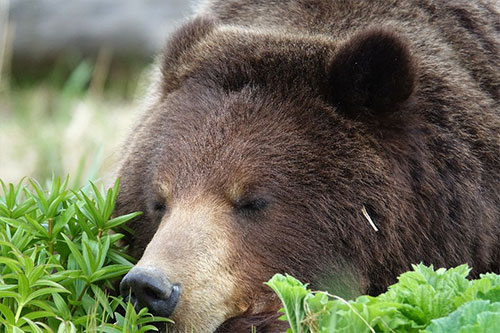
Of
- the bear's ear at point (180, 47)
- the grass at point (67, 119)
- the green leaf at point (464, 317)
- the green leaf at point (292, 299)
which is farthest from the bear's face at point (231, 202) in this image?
the grass at point (67, 119)

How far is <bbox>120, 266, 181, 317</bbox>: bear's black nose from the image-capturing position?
3311mm

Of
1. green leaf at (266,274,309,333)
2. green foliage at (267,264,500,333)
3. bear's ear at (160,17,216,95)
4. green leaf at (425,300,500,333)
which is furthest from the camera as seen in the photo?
bear's ear at (160,17,216,95)

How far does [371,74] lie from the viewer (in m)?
3.93

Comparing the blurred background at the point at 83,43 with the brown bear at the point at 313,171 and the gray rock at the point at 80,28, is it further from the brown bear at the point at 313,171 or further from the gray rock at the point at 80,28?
the brown bear at the point at 313,171

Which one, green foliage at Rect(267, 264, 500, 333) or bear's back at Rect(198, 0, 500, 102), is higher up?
bear's back at Rect(198, 0, 500, 102)

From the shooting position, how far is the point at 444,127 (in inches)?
160

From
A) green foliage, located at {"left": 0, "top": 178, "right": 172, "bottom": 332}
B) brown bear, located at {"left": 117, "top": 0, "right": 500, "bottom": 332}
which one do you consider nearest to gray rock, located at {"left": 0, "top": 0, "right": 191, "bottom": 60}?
brown bear, located at {"left": 117, "top": 0, "right": 500, "bottom": 332}

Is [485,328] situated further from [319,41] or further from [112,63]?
[112,63]

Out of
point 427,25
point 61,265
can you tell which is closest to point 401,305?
point 61,265

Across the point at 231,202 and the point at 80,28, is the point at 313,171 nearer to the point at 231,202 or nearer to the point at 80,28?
the point at 231,202

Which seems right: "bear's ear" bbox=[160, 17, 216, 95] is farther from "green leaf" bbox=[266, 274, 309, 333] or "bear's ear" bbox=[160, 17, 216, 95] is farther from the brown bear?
"green leaf" bbox=[266, 274, 309, 333]

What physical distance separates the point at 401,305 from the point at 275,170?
1.08 metres

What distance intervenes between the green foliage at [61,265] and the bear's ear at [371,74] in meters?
1.04

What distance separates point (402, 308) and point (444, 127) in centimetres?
132
